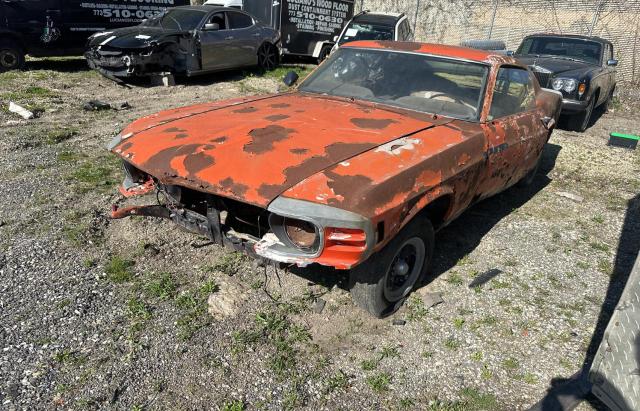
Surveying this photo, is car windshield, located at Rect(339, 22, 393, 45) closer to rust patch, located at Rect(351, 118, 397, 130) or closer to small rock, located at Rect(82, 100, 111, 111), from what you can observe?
small rock, located at Rect(82, 100, 111, 111)

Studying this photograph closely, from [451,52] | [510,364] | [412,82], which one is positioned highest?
[451,52]

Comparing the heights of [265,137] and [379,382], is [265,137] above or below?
above

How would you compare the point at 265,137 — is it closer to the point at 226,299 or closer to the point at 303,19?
the point at 226,299

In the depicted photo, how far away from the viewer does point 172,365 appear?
8.50 feet

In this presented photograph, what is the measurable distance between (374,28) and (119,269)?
9280 mm

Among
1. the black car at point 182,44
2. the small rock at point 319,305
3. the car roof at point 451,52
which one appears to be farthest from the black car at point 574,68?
the small rock at point 319,305

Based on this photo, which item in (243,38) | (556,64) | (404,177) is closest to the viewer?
(404,177)

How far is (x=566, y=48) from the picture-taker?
899 centimetres

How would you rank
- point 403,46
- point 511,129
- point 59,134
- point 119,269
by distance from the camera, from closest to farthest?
point 119,269, point 511,129, point 403,46, point 59,134

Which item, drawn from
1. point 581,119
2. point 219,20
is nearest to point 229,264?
point 581,119

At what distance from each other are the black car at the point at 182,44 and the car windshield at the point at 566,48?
5.88 m

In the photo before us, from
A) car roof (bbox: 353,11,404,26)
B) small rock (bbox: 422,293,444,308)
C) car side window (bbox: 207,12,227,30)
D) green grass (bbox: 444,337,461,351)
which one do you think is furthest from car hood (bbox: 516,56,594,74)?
green grass (bbox: 444,337,461,351)

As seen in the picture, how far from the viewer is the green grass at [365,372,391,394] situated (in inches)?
101

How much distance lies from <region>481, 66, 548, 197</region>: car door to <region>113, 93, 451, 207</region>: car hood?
526 millimetres
